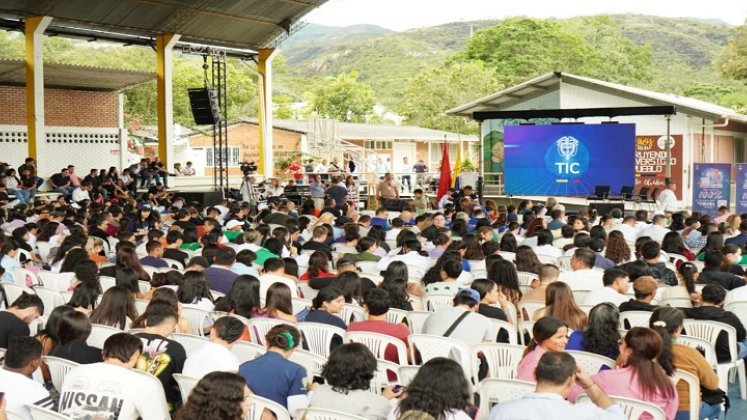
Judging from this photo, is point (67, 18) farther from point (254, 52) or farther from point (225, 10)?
point (254, 52)

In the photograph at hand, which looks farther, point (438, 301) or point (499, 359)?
point (438, 301)

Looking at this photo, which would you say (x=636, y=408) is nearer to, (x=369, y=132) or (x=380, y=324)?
(x=380, y=324)

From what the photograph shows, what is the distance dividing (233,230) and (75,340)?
7.09 metres

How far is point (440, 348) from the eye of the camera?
571cm

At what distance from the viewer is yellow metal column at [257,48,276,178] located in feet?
92.8

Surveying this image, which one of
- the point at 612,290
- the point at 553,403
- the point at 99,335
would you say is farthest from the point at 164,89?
the point at 553,403

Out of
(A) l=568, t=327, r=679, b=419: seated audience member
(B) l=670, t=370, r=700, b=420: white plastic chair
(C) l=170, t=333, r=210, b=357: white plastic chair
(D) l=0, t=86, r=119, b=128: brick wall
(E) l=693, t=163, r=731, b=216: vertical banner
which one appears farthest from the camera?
(D) l=0, t=86, r=119, b=128: brick wall

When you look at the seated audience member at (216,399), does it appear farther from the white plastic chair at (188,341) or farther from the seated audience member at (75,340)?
the white plastic chair at (188,341)

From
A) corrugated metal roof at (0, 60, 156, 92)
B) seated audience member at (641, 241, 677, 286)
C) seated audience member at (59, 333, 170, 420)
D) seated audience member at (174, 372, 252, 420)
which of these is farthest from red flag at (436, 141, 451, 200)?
seated audience member at (174, 372, 252, 420)

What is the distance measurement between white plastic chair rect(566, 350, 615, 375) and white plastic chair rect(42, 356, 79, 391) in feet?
9.22

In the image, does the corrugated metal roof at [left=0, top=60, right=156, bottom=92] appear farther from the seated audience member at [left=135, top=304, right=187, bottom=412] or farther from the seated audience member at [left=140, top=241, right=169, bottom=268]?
the seated audience member at [left=135, top=304, right=187, bottom=412]

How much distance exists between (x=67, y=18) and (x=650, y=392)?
66.1 feet

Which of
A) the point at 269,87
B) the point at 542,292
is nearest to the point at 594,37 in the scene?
the point at 269,87

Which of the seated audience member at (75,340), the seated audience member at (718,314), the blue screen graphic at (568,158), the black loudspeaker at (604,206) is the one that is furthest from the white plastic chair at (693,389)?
the blue screen graphic at (568,158)
